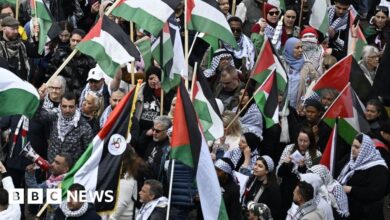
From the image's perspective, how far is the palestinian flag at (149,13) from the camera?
2012 cm

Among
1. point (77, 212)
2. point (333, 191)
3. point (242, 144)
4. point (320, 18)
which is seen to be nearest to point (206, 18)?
point (242, 144)

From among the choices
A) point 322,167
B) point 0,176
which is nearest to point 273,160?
point 322,167

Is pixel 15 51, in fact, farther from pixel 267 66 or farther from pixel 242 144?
pixel 242 144

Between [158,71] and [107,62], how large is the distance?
64.3 inches

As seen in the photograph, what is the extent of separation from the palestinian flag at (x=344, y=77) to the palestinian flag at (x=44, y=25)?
3.91 metres

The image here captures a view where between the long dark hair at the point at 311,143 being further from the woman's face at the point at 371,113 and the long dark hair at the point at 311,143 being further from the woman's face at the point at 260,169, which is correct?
the woman's face at the point at 371,113

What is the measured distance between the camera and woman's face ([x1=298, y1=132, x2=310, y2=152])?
770 inches

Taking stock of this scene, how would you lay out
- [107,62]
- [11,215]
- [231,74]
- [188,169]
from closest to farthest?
[11,215]
[188,169]
[107,62]
[231,74]

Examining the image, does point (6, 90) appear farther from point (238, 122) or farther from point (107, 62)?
point (238, 122)

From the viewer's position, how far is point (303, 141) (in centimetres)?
1956

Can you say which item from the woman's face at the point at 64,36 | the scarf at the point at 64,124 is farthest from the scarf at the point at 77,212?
the woman's face at the point at 64,36

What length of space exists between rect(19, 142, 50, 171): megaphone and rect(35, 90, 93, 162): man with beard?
0.25 metres

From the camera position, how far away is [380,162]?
1892 cm

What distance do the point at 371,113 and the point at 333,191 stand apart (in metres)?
2.15
